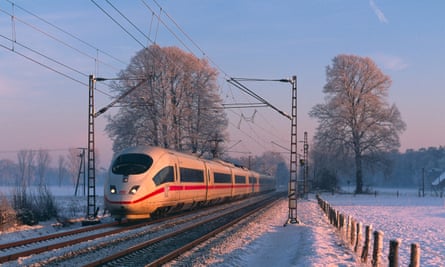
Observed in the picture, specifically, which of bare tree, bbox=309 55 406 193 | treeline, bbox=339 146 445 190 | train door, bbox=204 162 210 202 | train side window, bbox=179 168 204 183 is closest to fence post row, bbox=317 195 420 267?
train side window, bbox=179 168 204 183

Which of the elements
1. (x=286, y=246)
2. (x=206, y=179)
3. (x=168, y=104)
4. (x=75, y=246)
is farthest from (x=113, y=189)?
(x=168, y=104)

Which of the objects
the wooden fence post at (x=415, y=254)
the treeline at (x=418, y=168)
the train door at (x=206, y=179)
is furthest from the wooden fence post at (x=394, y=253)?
the treeline at (x=418, y=168)

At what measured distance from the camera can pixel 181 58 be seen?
157 ft

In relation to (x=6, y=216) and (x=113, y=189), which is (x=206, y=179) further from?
(x=6, y=216)

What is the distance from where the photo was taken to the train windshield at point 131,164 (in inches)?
868

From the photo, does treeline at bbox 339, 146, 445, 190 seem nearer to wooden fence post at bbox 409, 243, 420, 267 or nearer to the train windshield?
the train windshield

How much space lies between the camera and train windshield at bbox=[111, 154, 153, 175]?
22047mm

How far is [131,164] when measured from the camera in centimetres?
2233

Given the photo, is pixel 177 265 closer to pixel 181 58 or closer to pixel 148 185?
pixel 148 185

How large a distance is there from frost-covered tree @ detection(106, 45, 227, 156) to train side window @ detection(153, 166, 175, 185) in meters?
20.3

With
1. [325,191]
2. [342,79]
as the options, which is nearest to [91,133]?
[342,79]

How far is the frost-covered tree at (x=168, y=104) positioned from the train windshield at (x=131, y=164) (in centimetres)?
2137

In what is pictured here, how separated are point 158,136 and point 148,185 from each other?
23738 millimetres

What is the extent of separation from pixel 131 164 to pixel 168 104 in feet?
80.4
